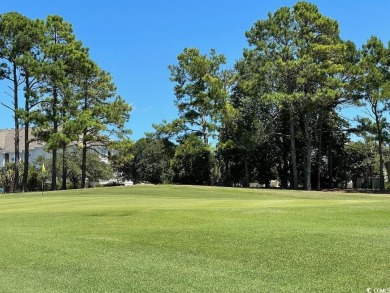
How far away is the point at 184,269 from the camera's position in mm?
8227

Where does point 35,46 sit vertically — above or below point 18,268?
above

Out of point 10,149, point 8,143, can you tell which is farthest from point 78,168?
point 8,143

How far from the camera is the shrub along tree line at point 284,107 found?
45719 mm

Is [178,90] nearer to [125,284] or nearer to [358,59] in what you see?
[358,59]

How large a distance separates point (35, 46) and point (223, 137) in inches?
936

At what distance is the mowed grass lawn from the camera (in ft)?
24.0

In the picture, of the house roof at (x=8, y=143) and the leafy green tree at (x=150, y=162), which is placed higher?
the house roof at (x=8, y=143)

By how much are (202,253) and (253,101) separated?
141ft

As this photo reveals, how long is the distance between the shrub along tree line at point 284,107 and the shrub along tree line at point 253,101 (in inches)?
4.9

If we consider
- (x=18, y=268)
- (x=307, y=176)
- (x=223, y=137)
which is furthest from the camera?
(x=223, y=137)

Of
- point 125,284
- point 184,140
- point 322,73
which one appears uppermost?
point 322,73

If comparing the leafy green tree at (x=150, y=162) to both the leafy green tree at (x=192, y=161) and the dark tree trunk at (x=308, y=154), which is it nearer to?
the leafy green tree at (x=192, y=161)

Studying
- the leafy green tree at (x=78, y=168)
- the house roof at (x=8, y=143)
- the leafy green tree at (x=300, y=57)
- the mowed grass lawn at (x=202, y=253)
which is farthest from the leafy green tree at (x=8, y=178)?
the mowed grass lawn at (x=202, y=253)

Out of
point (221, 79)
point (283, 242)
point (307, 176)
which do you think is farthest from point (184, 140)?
point (283, 242)
